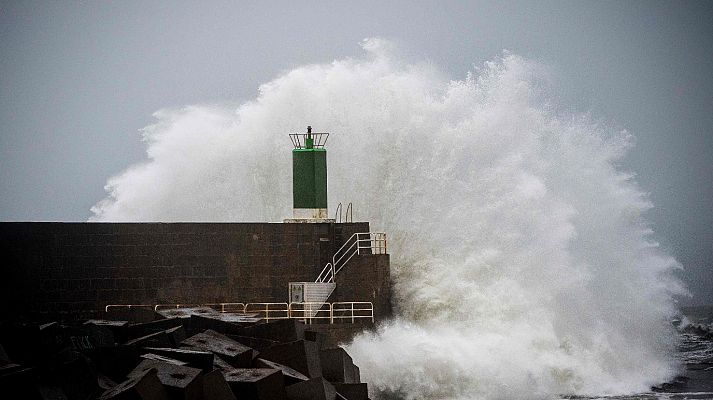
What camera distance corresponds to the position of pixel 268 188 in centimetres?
2547

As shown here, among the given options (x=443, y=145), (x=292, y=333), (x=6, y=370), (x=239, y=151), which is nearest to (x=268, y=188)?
(x=239, y=151)

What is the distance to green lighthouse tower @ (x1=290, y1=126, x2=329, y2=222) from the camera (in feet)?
67.2

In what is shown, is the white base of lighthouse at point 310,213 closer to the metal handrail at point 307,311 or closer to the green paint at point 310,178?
the green paint at point 310,178

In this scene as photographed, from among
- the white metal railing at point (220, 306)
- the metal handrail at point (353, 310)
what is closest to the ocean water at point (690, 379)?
the metal handrail at point (353, 310)

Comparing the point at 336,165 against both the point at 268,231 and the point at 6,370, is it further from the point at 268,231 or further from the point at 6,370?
the point at 6,370

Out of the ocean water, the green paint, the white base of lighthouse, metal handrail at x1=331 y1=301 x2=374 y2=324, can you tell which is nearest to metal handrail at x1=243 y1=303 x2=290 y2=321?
metal handrail at x1=331 y1=301 x2=374 y2=324

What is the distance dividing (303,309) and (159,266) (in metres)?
2.49

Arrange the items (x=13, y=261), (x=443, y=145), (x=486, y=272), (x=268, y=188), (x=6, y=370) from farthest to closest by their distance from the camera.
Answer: (x=268, y=188), (x=443, y=145), (x=486, y=272), (x=13, y=261), (x=6, y=370)

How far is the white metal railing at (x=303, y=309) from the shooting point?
18.4 m

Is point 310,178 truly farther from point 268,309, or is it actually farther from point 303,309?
point 303,309

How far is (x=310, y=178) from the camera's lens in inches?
811

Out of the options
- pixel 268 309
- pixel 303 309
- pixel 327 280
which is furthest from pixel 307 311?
pixel 327 280

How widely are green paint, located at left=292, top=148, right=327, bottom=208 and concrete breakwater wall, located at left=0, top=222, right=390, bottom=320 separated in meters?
1.28

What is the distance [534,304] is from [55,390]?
1166 cm
